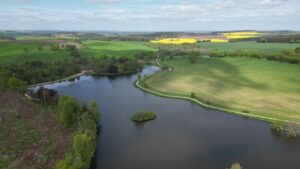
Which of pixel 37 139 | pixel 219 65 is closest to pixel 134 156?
pixel 37 139

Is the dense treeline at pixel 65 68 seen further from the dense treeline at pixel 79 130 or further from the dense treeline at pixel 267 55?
the dense treeline at pixel 79 130

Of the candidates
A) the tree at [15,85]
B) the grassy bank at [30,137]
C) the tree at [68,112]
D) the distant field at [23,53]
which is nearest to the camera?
the grassy bank at [30,137]

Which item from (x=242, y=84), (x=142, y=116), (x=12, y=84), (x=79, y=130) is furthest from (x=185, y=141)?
(x=12, y=84)

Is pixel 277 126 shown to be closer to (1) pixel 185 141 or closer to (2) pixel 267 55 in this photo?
(1) pixel 185 141

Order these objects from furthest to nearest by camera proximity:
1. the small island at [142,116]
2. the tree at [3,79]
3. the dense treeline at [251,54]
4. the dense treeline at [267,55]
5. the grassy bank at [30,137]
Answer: the dense treeline at [251,54], the dense treeline at [267,55], the tree at [3,79], the small island at [142,116], the grassy bank at [30,137]

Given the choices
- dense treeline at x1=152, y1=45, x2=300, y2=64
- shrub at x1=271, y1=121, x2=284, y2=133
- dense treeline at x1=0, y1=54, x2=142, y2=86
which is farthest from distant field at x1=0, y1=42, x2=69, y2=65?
shrub at x1=271, y1=121, x2=284, y2=133

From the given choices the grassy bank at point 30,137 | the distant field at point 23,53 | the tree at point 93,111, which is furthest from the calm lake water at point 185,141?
the distant field at point 23,53
